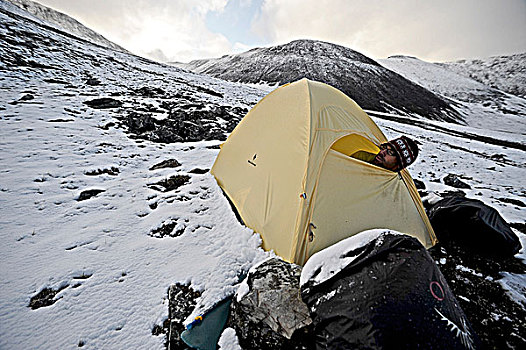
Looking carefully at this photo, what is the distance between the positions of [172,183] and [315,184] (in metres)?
3.54

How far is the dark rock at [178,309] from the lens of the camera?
6.95 ft

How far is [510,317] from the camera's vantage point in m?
2.45

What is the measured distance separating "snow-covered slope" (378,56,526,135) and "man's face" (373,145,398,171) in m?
44.2

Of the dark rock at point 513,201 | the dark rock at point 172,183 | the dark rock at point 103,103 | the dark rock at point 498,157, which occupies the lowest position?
the dark rock at point 498,157

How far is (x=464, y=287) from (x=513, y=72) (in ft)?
421

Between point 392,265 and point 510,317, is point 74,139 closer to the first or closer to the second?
point 392,265

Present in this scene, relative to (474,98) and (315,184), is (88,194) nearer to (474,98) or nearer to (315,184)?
(315,184)

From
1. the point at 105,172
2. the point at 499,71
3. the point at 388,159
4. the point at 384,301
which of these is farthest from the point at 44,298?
the point at 499,71

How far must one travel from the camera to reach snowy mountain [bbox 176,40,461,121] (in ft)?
138

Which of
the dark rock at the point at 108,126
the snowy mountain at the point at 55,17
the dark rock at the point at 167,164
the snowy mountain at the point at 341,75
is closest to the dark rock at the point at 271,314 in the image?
the dark rock at the point at 167,164

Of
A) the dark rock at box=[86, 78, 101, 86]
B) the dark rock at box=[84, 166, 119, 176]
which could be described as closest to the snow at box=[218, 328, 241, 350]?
the dark rock at box=[84, 166, 119, 176]

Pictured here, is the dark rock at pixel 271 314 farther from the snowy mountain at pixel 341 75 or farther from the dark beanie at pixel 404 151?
the snowy mountain at pixel 341 75

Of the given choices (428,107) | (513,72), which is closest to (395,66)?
(428,107)

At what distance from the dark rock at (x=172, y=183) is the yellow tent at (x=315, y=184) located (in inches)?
65.1
